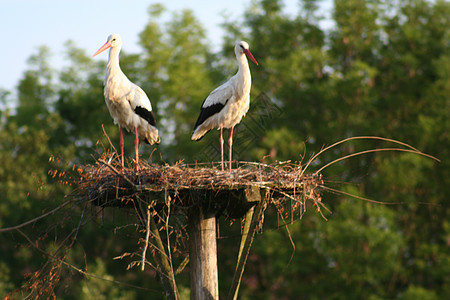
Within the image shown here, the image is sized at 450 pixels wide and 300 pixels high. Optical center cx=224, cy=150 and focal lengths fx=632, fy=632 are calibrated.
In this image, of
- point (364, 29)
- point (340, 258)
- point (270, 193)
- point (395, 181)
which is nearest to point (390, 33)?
point (364, 29)

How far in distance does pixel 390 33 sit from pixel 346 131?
5157mm

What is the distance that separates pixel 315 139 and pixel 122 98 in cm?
1402

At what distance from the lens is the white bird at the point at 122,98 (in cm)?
725

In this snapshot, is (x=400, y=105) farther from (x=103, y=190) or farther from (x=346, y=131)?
(x=103, y=190)

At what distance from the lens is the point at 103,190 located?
16.8 ft

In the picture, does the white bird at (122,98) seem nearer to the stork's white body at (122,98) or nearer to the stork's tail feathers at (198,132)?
the stork's white body at (122,98)

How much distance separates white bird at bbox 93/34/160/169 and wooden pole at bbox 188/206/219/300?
1.88 m

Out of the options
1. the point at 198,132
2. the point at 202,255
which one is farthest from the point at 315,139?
the point at 202,255

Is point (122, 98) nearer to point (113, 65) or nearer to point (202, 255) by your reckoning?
point (113, 65)

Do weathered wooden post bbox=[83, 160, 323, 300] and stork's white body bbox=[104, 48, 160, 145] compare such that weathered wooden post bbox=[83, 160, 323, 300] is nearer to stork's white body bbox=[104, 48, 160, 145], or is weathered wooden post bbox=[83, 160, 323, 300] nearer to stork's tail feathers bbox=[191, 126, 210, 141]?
stork's white body bbox=[104, 48, 160, 145]

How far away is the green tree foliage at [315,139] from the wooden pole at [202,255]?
38.0 ft

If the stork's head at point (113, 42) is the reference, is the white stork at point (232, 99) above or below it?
below

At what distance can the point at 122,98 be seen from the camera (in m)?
7.26

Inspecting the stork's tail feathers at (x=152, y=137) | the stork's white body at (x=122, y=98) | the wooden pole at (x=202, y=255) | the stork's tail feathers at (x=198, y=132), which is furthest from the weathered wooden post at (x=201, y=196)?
the stork's tail feathers at (x=198, y=132)
